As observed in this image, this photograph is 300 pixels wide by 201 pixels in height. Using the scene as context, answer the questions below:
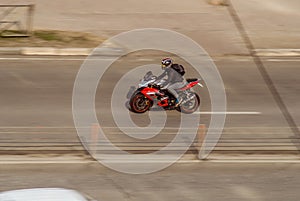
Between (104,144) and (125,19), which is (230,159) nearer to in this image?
(104,144)

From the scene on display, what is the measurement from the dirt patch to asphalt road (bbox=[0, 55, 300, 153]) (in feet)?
3.16

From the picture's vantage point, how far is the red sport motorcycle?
57.2 ft

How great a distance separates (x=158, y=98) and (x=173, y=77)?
64 centimetres

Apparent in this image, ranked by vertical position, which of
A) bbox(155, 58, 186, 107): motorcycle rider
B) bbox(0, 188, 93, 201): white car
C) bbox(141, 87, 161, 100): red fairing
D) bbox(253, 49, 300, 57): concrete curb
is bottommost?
bbox(0, 188, 93, 201): white car

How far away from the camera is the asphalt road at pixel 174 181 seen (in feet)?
42.0

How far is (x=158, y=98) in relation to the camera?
57.7 ft

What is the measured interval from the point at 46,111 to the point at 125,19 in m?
8.45

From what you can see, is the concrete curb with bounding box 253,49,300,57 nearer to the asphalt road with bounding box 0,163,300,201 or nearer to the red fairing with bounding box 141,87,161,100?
the red fairing with bounding box 141,87,161,100

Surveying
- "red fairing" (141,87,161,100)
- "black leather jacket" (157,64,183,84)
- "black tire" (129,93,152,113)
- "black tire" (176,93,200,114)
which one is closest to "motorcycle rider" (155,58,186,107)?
"black leather jacket" (157,64,183,84)

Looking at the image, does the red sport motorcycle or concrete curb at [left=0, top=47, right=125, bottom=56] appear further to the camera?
concrete curb at [left=0, top=47, right=125, bottom=56]

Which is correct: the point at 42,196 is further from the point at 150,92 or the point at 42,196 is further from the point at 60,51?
the point at 60,51

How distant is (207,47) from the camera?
22.7 metres

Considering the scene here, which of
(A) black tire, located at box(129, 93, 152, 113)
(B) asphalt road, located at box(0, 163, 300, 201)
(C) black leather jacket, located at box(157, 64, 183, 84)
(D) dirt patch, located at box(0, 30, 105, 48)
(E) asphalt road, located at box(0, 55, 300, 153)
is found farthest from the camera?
(D) dirt patch, located at box(0, 30, 105, 48)

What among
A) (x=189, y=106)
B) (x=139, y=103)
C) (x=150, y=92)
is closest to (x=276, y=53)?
(x=189, y=106)
